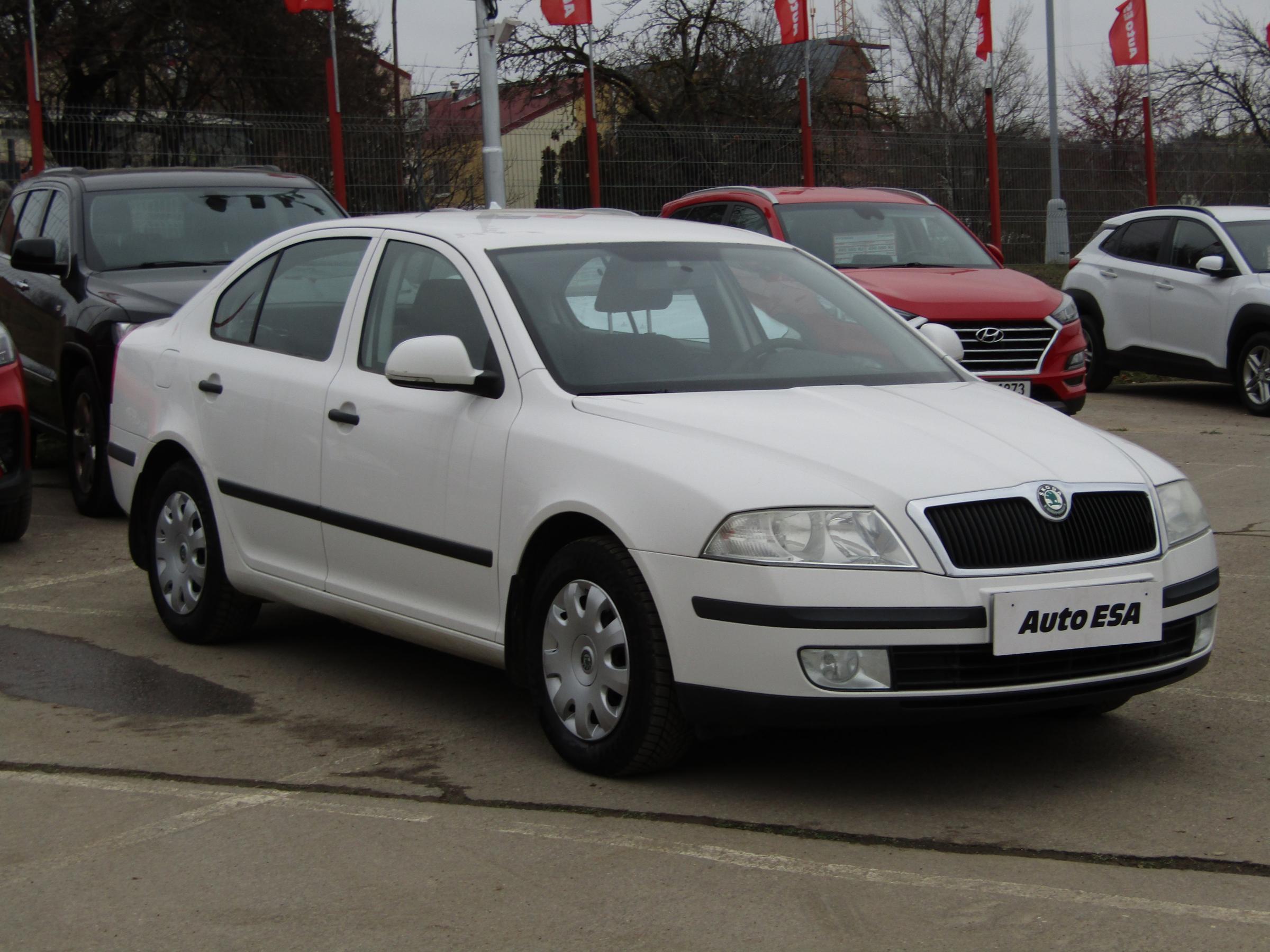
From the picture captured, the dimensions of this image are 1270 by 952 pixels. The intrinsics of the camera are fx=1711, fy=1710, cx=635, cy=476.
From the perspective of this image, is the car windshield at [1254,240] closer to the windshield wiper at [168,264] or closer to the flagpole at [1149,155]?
the windshield wiper at [168,264]

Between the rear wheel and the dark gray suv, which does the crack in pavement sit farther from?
the rear wheel

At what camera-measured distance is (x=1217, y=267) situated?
1397cm

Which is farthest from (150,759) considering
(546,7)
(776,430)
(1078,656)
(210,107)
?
(210,107)

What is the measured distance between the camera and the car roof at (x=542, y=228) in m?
5.62

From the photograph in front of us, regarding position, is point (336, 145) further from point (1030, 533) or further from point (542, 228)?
point (1030, 533)

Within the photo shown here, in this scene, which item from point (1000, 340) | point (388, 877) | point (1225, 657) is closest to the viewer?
point (388, 877)

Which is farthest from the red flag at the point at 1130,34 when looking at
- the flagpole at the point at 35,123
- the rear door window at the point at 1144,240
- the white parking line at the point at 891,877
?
the white parking line at the point at 891,877

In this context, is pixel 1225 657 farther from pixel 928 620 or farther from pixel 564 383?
pixel 564 383

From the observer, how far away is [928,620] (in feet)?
13.9

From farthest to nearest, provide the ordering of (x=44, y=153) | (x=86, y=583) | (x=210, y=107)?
(x=210, y=107) → (x=44, y=153) → (x=86, y=583)

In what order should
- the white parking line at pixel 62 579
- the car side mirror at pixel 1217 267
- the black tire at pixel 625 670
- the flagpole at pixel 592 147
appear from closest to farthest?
the black tire at pixel 625 670 → the white parking line at pixel 62 579 → the car side mirror at pixel 1217 267 → the flagpole at pixel 592 147

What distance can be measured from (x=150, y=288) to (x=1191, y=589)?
648cm

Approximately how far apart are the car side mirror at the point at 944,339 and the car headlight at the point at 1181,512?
1.33 metres

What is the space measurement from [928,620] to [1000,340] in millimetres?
7760
